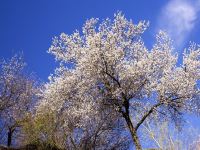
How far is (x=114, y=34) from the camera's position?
32125mm

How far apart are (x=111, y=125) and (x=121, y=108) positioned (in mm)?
2794

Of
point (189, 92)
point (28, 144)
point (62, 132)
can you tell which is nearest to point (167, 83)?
point (189, 92)

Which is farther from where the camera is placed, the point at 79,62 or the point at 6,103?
the point at 6,103

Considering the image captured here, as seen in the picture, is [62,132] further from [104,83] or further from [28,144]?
[104,83]

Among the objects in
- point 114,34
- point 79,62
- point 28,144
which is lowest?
point 28,144

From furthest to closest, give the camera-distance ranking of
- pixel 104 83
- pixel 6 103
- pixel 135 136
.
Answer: pixel 6 103 < pixel 104 83 < pixel 135 136

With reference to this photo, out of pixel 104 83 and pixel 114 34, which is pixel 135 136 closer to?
pixel 104 83

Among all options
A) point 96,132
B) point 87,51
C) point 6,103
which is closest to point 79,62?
→ point 87,51

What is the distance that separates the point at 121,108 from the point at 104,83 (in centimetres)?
234

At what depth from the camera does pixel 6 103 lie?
41000 mm

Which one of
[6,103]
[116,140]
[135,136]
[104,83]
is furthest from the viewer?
[6,103]

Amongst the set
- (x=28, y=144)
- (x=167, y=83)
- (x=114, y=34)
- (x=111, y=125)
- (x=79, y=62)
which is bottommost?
(x=28, y=144)

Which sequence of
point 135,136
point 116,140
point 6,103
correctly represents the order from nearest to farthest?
1. point 135,136
2. point 116,140
3. point 6,103

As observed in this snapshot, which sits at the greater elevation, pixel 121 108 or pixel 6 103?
pixel 6 103
